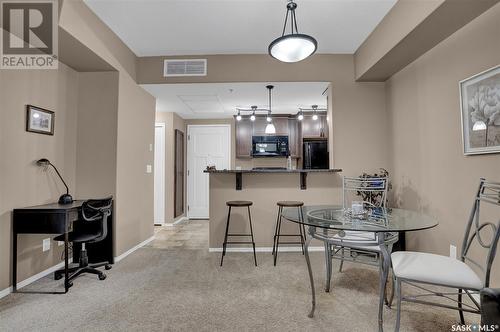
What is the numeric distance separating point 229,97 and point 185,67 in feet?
3.10

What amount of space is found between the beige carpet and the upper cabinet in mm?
2981

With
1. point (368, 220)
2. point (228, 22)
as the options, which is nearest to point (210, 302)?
point (368, 220)

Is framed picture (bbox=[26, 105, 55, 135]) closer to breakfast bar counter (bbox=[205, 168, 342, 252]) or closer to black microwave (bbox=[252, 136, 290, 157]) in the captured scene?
breakfast bar counter (bbox=[205, 168, 342, 252])

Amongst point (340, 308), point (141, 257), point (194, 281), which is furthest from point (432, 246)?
point (141, 257)

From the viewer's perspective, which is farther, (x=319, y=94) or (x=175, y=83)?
(x=319, y=94)

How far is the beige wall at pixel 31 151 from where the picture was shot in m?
2.22

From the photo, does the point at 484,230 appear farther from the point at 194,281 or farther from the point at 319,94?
the point at 319,94

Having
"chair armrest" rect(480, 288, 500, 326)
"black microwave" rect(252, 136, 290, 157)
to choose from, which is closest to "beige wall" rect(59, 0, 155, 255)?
"black microwave" rect(252, 136, 290, 157)

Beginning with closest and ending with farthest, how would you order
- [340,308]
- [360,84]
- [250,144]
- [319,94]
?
1. [340,308]
2. [360,84]
3. [319,94]
4. [250,144]

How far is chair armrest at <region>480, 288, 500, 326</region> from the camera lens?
0.88 meters

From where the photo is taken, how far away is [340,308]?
6.40ft

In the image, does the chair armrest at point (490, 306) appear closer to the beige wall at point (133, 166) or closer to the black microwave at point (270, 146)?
the beige wall at point (133, 166)

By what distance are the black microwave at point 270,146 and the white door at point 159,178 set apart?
1925 millimetres

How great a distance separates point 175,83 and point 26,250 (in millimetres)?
2548
